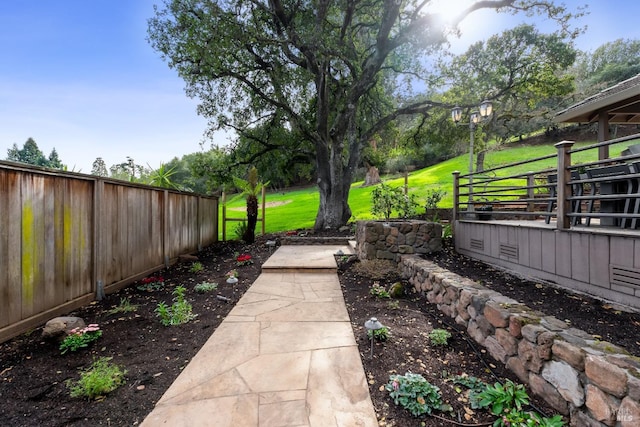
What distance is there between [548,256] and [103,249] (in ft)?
18.8

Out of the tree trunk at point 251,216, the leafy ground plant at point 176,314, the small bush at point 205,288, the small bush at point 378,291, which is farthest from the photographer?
the tree trunk at point 251,216

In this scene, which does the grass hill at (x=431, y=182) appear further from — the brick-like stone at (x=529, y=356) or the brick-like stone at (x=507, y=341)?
the brick-like stone at (x=529, y=356)

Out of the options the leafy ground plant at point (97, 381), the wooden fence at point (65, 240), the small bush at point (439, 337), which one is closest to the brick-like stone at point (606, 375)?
the small bush at point (439, 337)

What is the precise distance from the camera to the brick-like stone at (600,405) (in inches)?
58.3

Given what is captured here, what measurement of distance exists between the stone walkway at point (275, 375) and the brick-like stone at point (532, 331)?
124cm

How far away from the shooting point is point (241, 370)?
226 centimetres

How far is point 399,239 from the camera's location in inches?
215

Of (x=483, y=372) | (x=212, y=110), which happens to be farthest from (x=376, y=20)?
(x=483, y=372)

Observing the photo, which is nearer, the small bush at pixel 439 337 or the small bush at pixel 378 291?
the small bush at pixel 439 337

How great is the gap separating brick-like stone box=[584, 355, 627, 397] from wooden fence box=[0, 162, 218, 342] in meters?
4.46

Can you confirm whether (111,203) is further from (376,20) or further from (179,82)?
(376,20)

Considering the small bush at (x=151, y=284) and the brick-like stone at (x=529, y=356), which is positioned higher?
the brick-like stone at (x=529, y=356)

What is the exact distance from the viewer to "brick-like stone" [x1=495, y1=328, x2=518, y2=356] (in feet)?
7.20

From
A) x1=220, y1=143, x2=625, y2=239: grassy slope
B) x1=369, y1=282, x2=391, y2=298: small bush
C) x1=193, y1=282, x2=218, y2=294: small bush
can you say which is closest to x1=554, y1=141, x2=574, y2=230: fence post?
x1=369, y1=282, x2=391, y2=298: small bush
